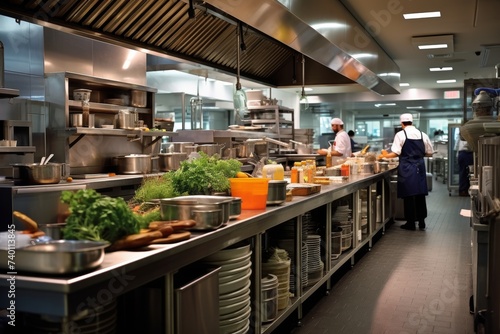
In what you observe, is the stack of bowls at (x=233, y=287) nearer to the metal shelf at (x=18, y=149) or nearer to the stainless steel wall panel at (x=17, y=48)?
the metal shelf at (x=18, y=149)

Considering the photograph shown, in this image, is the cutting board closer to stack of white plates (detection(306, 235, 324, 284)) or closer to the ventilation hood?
stack of white plates (detection(306, 235, 324, 284))

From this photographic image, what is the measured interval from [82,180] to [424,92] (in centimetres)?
1332

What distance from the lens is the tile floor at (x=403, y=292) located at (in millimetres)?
3922

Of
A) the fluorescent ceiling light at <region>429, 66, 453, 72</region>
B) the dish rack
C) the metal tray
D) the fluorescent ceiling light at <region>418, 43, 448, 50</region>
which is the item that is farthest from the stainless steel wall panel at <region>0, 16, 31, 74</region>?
the fluorescent ceiling light at <region>429, 66, 453, 72</region>

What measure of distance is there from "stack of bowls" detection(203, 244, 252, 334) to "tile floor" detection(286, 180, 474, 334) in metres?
1.04

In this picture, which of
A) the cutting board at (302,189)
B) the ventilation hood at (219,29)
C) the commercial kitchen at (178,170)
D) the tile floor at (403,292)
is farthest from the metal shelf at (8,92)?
the tile floor at (403,292)

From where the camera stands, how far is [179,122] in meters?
14.0

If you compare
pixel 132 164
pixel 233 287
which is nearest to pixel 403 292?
pixel 233 287

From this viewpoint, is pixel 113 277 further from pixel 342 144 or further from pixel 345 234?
pixel 342 144

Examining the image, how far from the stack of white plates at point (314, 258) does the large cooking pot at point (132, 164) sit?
7.73 ft

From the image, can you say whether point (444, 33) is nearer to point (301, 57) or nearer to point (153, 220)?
point (301, 57)

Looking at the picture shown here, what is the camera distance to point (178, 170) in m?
3.22

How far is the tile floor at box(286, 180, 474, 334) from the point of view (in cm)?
392

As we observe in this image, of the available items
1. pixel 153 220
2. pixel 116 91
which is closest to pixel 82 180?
pixel 116 91
